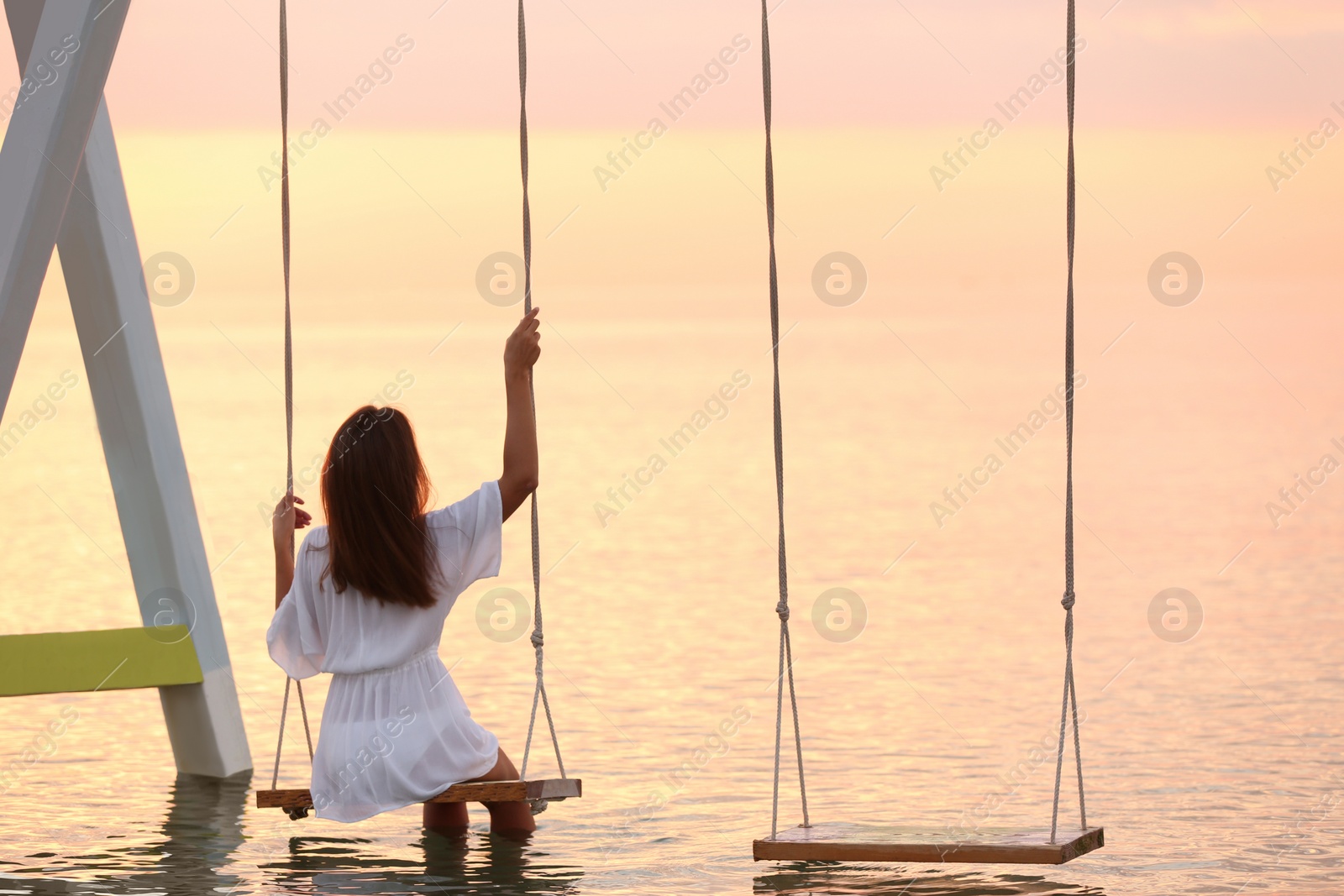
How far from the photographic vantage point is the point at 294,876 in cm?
546

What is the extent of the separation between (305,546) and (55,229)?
1.16 m

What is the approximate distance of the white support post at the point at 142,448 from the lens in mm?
6645

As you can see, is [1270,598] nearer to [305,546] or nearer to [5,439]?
[305,546]

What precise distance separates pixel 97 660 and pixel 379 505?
1.89 meters

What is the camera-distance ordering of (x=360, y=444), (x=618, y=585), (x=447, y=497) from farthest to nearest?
(x=447, y=497), (x=618, y=585), (x=360, y=444)

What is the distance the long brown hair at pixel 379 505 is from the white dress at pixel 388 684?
0.07 meters

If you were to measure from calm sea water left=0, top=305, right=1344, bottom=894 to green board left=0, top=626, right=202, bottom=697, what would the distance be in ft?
1.29

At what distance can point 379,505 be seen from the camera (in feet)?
16.7

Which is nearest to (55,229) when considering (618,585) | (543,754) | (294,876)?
(294,876)

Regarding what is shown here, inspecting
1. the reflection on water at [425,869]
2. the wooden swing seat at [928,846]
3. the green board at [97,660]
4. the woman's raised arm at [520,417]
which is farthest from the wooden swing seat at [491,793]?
the green board at [97,660]

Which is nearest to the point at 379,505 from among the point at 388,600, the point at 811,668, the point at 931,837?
the point at 388,600

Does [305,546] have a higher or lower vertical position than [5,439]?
lower

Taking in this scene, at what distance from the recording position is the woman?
5086mm

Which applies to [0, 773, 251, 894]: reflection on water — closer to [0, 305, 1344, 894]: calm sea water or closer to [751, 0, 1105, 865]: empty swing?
[0, 305, 1344, 894]: calm sea water
